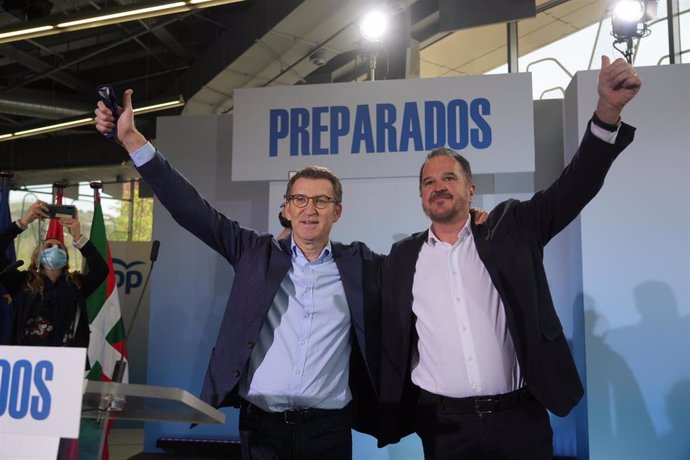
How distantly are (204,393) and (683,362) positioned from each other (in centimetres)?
336

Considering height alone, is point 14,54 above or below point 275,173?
above

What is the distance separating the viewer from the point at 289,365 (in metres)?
1.99

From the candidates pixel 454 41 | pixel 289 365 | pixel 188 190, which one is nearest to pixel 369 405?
pixel 289 365

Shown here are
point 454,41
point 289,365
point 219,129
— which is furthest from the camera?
point 454,41

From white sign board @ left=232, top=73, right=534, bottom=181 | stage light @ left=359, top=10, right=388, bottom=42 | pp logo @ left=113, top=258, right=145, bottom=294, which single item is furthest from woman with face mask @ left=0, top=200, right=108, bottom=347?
pp logo @ left=113, top=258, right=145, bottom=294

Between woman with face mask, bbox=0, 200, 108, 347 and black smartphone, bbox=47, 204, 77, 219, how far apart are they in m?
0.04

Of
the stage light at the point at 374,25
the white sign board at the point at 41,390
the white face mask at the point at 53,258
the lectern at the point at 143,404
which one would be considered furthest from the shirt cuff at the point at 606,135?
the white face mask at the point at 53,258

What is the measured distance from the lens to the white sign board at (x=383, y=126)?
14.2 ft

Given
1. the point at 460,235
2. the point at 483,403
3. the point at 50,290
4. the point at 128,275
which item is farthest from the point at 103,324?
the point at 483,403

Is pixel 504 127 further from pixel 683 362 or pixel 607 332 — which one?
pixel 683 362

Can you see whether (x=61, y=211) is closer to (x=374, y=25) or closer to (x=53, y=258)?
(x=53, y=258)

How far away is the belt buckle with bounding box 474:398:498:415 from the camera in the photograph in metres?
1.97

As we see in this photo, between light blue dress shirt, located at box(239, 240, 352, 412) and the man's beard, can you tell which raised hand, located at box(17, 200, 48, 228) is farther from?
the man's beard

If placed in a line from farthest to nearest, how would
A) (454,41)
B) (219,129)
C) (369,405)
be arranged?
(454,41), (219,129), (369,405)
